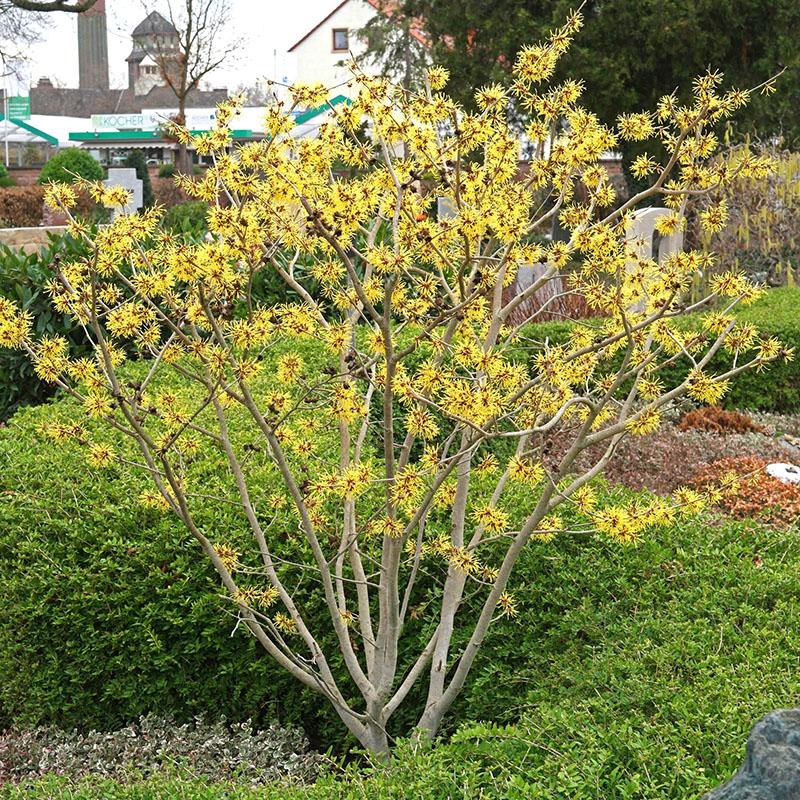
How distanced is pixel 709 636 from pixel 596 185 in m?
1.27

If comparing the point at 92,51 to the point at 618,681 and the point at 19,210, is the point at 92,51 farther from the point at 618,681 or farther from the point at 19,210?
the point at 618,681

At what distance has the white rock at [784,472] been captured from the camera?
229 inches

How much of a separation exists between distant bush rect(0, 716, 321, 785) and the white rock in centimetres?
327

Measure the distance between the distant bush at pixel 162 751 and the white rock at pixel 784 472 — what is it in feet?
10.7

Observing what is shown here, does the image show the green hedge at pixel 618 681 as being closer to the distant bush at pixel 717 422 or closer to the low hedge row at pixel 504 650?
the low hedge row at pixel 504 650

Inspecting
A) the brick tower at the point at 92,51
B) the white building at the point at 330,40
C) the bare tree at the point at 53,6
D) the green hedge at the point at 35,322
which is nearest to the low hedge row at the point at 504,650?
the green hedge at the point at 35,322

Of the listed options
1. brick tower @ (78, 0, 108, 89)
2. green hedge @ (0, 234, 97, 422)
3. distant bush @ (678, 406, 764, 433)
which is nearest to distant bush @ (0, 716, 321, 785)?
green hedge @ (0, 234, 97, 422)

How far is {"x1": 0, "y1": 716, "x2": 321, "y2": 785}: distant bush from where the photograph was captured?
339 cm

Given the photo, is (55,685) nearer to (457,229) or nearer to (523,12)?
(457,229)

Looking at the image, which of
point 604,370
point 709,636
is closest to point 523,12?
point 604,370

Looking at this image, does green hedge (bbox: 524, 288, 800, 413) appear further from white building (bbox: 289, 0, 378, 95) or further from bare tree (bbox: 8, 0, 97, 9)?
white building (bbox: 289, 0, 378, 95)

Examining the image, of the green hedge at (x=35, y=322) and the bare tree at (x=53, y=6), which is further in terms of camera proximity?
the bare tree at (x=53, y=6)

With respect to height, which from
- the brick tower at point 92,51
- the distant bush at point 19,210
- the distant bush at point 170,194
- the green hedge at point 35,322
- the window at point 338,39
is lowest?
the green hedge at point 35,322

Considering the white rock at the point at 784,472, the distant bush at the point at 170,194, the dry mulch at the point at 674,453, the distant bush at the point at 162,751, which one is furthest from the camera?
the distant bush at the point at 170,194
